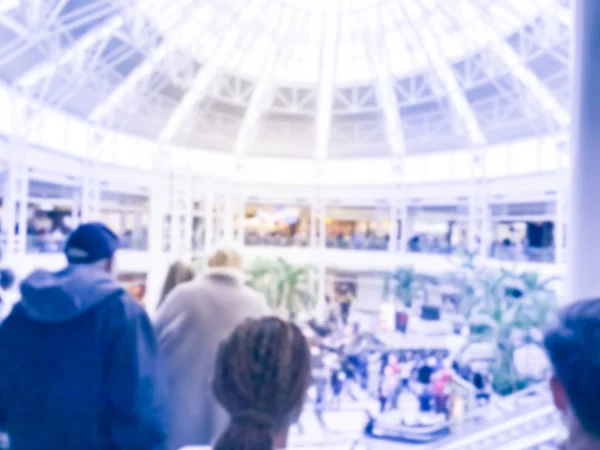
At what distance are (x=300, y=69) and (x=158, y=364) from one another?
1956cm

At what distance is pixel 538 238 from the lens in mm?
19672

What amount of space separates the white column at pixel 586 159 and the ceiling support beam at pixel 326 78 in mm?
15409

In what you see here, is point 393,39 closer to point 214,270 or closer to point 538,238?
point 538,238

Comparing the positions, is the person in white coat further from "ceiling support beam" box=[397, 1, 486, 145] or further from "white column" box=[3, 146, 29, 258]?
"ceiling support beam" box=[397, 1, 486, 145]

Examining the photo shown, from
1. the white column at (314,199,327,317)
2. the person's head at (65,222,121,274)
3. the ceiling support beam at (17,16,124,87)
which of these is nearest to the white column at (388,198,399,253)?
the white column at (314,199,327,317)

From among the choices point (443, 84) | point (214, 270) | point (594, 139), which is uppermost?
point (443, 84)

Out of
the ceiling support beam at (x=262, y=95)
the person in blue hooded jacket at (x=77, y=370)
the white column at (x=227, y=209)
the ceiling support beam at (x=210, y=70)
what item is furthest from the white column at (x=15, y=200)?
the person in blue hooded jacket at (x=77, y=370)

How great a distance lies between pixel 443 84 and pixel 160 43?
916cm

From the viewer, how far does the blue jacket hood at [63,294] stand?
1.90 metres

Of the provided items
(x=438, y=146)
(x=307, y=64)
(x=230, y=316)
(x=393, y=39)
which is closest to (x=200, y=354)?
(x=230, y=316)

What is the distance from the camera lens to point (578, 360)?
1.23 metres

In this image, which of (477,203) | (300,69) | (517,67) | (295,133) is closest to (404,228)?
(477,203)

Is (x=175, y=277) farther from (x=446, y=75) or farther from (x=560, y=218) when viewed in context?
(x=446, y=75)

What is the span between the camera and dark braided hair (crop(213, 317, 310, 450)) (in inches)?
59.9
